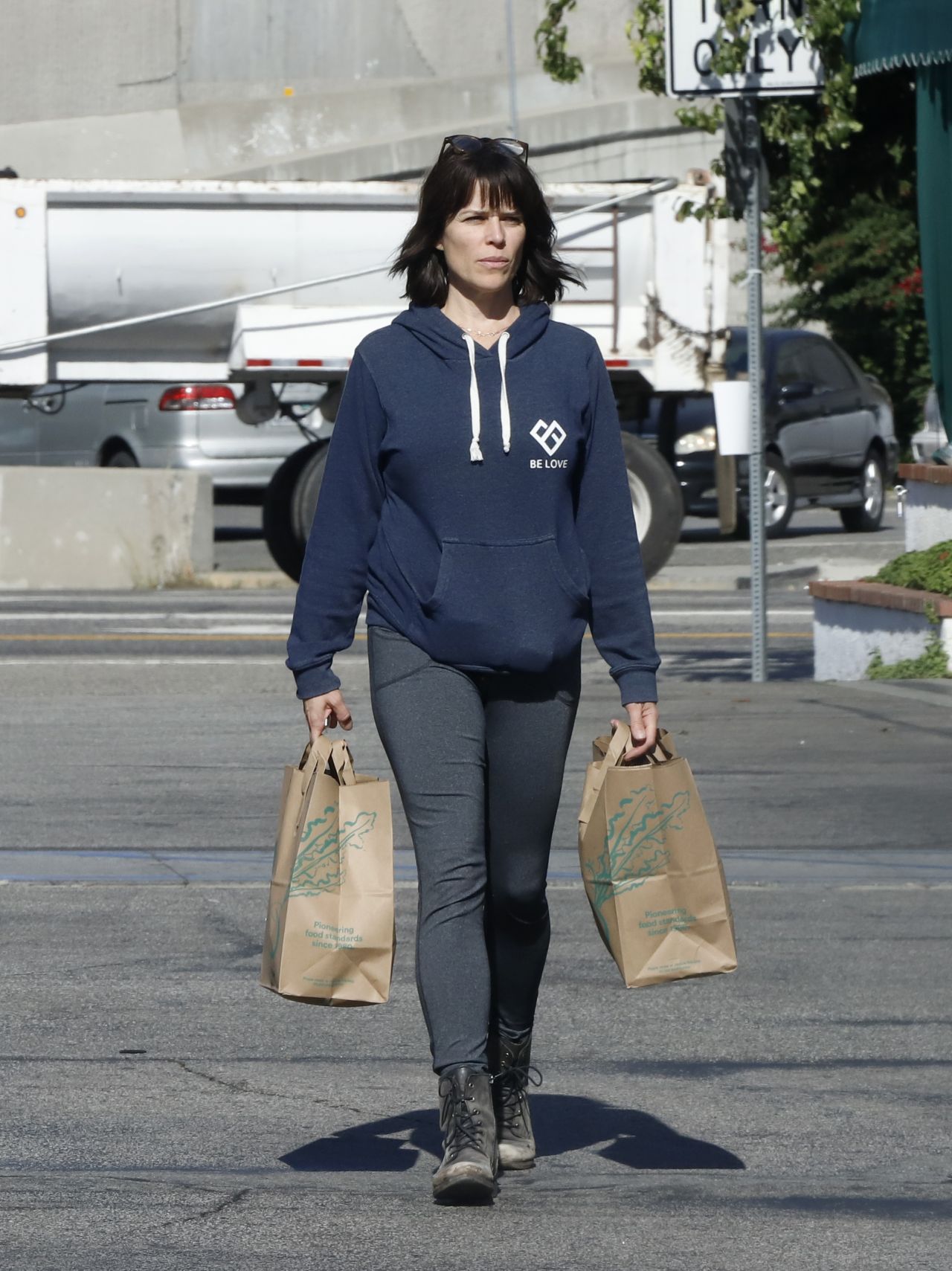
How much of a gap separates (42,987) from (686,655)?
290 inches

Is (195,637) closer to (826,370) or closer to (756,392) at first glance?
(756,392)

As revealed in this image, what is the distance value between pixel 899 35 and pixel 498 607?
729 centimetres

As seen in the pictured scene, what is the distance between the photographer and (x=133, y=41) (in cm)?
4056

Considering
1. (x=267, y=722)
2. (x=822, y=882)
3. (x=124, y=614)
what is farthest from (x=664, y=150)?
(x=822, y=882)

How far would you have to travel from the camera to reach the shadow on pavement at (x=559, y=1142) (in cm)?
430

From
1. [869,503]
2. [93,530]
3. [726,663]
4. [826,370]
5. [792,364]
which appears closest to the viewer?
[726,663]

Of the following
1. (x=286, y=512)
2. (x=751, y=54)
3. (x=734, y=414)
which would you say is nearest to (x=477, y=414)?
(x=751, y=54)

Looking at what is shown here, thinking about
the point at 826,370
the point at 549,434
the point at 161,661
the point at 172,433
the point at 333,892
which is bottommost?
the point at 333,892

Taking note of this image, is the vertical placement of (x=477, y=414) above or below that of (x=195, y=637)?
above

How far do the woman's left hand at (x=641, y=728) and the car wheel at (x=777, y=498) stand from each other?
15941 millimetres

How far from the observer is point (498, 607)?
4.02 metres

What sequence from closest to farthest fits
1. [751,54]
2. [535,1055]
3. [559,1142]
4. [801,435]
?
[559,1142]
[535,1055]
[751,54]
[801,435]

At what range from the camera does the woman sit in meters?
4.04

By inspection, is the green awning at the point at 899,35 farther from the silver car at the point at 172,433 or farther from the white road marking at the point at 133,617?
the silver car at the point at 172,433
